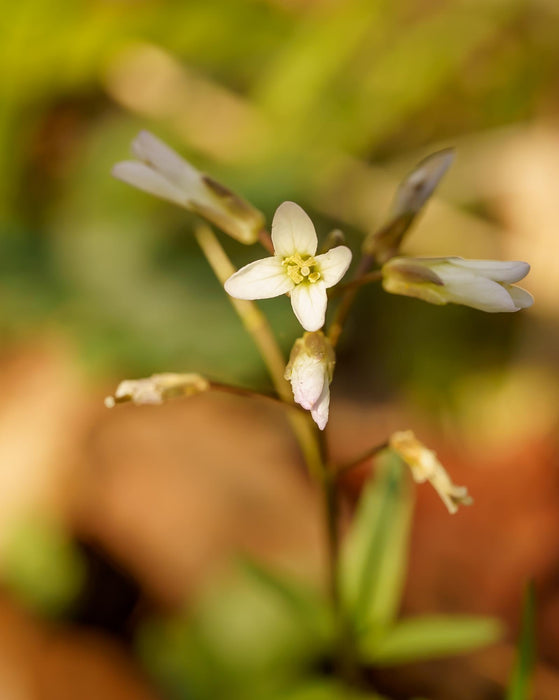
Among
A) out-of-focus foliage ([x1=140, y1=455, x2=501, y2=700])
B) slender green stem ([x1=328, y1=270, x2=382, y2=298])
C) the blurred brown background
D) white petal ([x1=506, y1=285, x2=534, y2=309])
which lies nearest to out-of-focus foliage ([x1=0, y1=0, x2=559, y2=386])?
the blurred brown background

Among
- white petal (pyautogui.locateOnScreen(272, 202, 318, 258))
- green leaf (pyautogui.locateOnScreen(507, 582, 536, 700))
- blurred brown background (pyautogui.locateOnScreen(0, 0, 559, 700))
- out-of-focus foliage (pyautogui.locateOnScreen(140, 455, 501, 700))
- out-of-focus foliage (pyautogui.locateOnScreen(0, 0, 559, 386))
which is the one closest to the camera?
white petal (pyautogui.locateOnScreen(272, 202, 318, 258))

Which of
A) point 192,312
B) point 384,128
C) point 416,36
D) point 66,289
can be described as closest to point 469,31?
point 416,36

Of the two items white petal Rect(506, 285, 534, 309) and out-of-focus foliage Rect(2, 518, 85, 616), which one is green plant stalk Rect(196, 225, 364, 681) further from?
out-of-focus foliage Rect(2, 518, 85, 616)

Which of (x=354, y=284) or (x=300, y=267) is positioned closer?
(x=300, y=267)

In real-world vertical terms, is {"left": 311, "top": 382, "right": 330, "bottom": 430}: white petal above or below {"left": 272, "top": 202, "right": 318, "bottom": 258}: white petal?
below

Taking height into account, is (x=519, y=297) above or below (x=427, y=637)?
above

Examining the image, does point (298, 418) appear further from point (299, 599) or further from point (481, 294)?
point (299, 599)

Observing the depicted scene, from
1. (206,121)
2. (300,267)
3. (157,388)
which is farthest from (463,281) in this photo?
(206,121)
